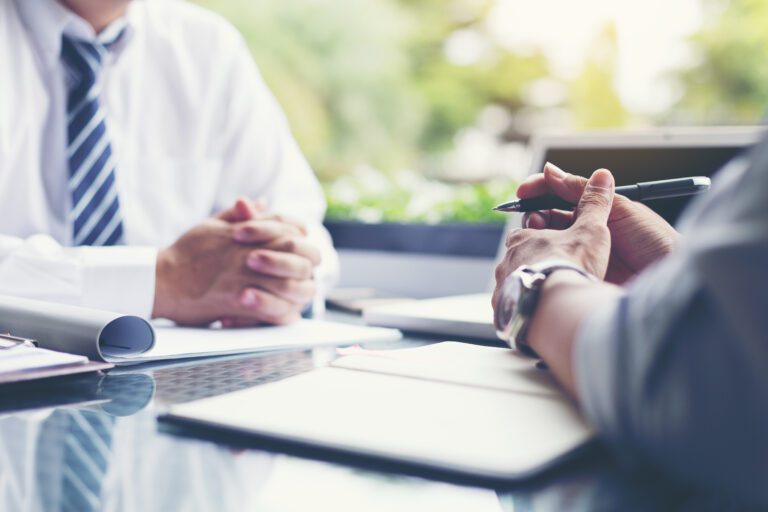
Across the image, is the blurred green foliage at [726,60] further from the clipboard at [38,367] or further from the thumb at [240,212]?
the clipboard at [38,367]

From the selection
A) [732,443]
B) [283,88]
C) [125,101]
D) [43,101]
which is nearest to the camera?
[732,443]

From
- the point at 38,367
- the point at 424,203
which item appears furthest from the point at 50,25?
the point at 424,203

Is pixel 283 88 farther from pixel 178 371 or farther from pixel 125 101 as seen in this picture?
pixel 178 371

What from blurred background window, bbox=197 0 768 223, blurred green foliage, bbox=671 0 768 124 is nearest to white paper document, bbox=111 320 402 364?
blurred background window, bbox=197 0 768 223

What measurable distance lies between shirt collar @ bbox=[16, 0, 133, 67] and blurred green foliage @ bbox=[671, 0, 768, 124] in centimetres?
646

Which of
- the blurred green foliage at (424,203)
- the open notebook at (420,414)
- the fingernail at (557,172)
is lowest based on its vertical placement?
the open notebook at (420,414)

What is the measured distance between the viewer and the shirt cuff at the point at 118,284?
1.00m

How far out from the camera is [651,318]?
37 centimetres

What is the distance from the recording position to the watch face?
1.74 feet

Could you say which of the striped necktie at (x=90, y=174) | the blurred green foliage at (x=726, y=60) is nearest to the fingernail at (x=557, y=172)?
the striped necktie at (x=90, y=174)

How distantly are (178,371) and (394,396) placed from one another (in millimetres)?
253

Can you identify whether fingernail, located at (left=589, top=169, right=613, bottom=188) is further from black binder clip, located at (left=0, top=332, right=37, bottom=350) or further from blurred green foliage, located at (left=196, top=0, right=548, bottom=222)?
blurred green foliage, located at (left=196, top=0, right=548, bottom=222)

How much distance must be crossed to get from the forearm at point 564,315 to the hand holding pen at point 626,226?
14cm

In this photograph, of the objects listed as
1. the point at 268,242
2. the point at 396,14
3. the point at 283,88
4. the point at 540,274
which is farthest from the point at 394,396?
the point at 396,14
